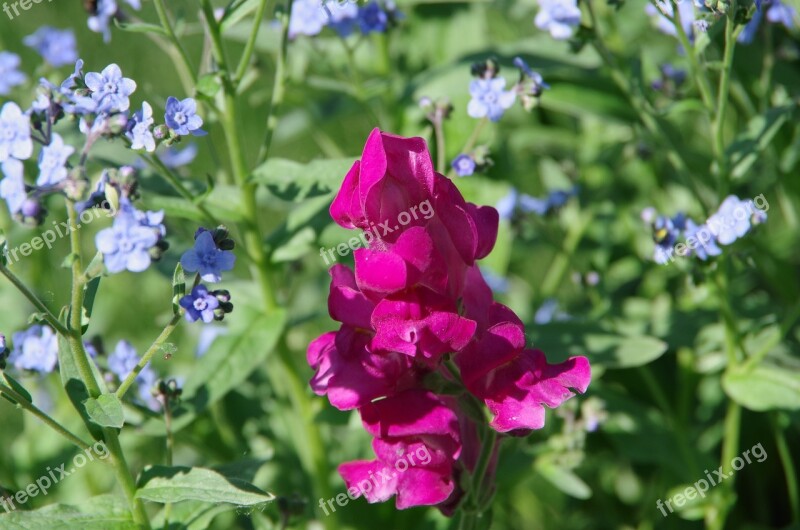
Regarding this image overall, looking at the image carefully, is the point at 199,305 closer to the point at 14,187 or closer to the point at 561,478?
the point at 14,187

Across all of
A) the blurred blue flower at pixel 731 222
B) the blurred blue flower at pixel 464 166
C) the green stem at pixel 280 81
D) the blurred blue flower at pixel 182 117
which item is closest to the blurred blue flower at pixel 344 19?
the green stem at pixel 280 81

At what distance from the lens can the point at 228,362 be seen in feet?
6.34

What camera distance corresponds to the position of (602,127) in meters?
2.93

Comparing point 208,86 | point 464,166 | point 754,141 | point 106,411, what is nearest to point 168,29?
point 208,86

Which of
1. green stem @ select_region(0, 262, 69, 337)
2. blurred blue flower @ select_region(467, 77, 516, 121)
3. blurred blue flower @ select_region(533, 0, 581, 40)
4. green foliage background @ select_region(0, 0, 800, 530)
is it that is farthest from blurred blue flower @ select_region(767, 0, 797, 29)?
green stem @ select_region(0, 262, 69, 337)

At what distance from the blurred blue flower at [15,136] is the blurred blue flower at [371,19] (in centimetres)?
96

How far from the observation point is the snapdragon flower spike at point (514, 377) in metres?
1.38

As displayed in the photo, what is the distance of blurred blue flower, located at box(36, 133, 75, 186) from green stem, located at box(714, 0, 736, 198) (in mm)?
1205

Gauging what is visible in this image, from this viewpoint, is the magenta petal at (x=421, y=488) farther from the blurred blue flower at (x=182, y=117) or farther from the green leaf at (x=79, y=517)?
the blurred blue flower at (x=182, y=117)

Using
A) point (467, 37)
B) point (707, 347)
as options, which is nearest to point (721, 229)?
point (707, 347)

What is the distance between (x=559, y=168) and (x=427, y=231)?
150 cm

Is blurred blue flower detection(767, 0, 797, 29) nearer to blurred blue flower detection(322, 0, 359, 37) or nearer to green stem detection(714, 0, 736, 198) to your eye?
green stem detection(714, 0, 736, 198)

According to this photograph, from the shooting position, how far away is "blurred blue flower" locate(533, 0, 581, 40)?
1.99m

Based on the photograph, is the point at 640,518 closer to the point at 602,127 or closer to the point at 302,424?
the point at 302,424
